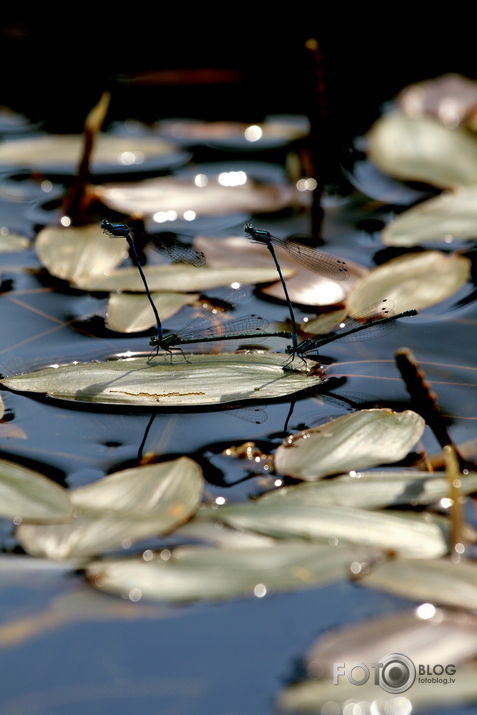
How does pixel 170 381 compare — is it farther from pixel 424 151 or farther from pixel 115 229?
pixel 424 151

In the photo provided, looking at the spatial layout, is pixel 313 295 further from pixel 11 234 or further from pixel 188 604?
pixel 188 604

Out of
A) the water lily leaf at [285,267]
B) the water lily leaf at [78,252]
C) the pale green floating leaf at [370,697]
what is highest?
the pale green floating leaf at [370,697]

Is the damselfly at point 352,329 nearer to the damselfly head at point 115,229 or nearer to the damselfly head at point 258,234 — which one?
the damselfly head at point 258,234

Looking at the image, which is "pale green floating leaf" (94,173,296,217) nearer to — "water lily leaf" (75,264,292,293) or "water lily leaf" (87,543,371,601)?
"water lily leaf" (75,264,292,293)

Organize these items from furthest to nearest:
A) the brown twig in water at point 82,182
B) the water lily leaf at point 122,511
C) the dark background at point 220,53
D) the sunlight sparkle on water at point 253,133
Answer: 1. the dark background at point 220,53
2. the sunlight sparkle on water at point 253,133
3. the brown twig in water at point 82,182
4. the water lily leaf at point 122,511

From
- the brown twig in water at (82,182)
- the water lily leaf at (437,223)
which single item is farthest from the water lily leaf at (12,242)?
the water lily leaf at (437,223)

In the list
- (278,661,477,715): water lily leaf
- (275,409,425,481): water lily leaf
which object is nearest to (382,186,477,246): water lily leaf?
(275,409,425,481): water lily leaf
